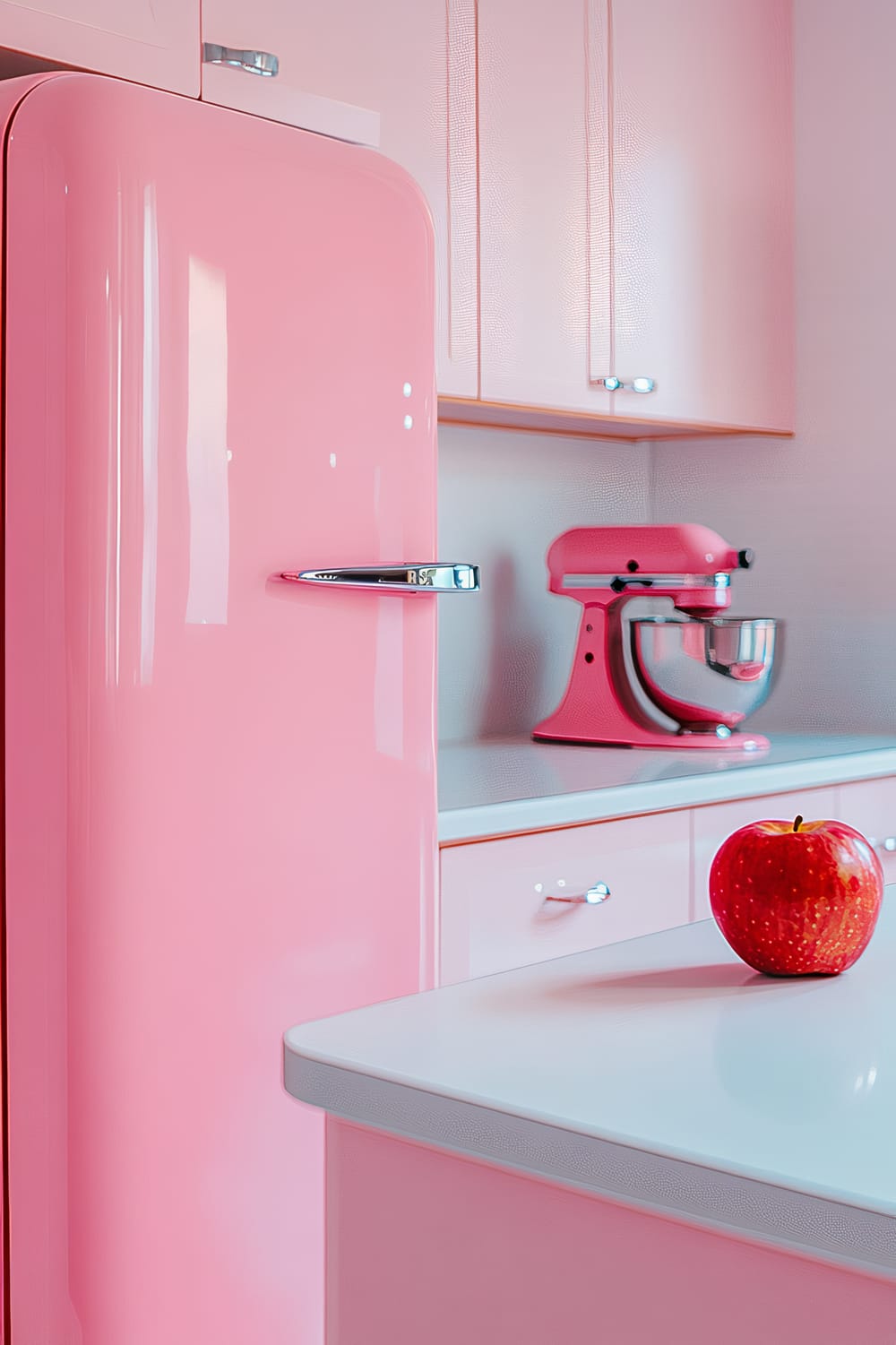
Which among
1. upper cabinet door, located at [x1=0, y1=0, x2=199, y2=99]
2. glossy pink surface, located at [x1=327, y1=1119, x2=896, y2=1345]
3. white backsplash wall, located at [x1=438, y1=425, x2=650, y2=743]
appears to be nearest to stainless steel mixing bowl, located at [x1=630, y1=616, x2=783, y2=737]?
white backsplash wall, located at [x1=438, y1=425, x2=650, y2=743]

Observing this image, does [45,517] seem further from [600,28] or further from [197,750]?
[600,28]

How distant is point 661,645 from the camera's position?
2396mm

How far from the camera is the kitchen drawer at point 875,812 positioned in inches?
92.8

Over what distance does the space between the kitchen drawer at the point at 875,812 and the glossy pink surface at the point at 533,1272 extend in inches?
69.2

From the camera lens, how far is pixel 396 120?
1.96 m

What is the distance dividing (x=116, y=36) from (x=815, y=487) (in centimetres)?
163

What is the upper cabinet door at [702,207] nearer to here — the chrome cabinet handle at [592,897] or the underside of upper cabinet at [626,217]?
the underside of upper cabinet at [626,217]

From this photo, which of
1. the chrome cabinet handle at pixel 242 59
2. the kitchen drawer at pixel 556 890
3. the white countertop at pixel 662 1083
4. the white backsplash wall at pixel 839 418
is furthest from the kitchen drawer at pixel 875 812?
the white countertop at pixel 662 1083

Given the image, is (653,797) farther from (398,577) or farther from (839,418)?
(839,418)

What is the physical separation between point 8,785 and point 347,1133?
68cm

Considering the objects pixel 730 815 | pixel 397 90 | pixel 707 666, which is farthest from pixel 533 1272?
pixel 707 666

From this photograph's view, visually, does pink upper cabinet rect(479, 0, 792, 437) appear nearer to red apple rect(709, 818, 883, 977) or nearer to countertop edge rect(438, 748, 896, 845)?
countertop edge rect(438, 748, 896, 845)

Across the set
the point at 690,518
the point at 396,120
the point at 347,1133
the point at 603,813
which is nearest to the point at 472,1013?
the point at 347,1133

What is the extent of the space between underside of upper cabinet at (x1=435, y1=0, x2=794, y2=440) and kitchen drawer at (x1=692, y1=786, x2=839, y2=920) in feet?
2.18
